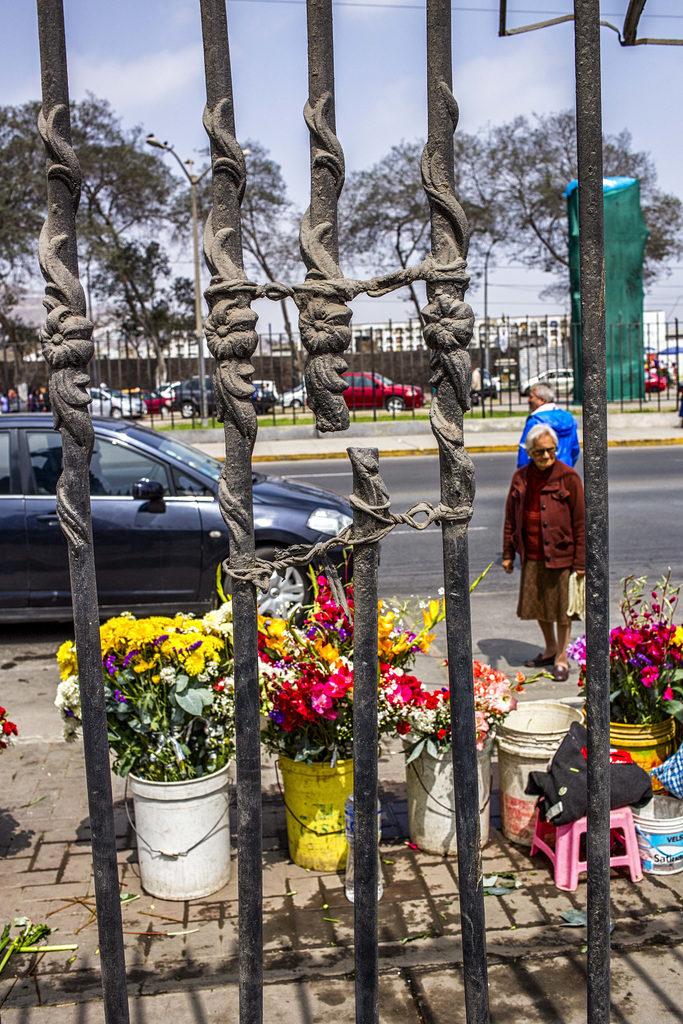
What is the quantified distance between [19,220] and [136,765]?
37.2 m

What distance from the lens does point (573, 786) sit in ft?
12.0

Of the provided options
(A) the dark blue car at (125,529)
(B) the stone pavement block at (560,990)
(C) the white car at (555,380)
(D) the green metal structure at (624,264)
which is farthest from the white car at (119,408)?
(B) the stone pavement block at (560,990)

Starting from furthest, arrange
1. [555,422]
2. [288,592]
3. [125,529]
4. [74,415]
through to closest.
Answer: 1. [555,422]
2. [288,592]
3. [125,529]
4. [74,415]

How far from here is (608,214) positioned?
26922 millimetres

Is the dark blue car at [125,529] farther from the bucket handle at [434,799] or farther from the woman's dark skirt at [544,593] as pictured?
the bucket handle at [434,799]

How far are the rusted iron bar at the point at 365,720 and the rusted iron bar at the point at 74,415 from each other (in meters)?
0.46

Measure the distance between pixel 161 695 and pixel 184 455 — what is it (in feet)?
12.8

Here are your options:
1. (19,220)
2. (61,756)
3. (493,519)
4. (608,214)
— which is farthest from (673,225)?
(61,756)

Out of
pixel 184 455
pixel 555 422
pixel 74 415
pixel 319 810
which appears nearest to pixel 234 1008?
pixel 319 810

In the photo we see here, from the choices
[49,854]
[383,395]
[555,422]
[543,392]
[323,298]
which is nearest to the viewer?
[323,298]

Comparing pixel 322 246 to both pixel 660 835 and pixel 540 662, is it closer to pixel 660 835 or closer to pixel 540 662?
pixel 660 835

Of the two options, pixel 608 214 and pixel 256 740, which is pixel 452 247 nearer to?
pixel 256 740

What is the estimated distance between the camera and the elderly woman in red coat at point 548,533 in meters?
6.17

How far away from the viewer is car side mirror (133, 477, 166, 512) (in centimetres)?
698
